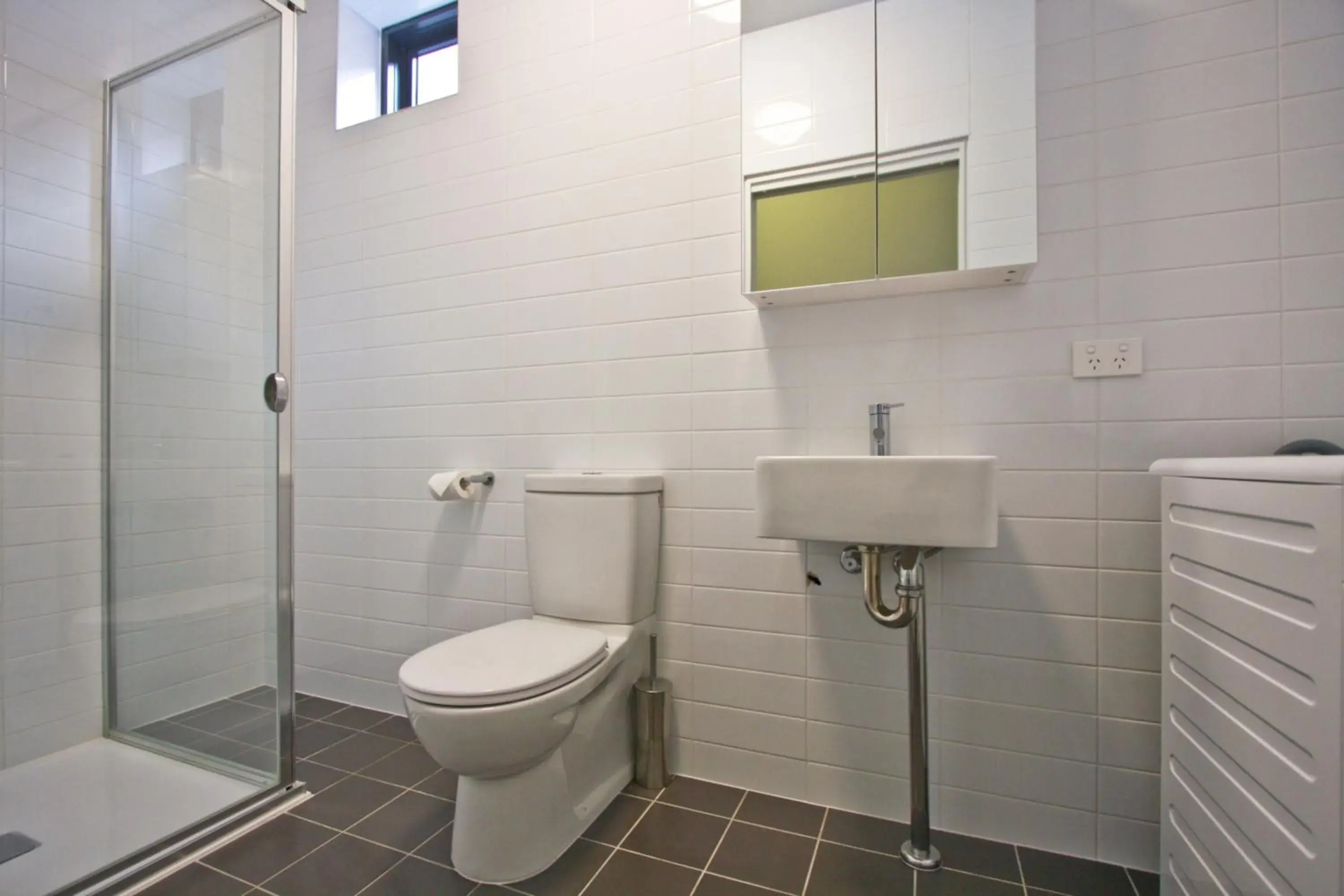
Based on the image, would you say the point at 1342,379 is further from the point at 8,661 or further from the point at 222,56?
the point at 8,661

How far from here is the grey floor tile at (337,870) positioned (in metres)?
1.19

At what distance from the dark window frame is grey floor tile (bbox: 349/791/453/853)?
7.68 ft

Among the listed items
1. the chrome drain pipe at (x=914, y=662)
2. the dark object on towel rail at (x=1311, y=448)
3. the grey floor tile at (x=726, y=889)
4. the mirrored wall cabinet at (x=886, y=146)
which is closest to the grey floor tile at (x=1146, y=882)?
the chrome drain pipe at (x=914, y=662)

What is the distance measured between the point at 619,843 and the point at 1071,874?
0.94m

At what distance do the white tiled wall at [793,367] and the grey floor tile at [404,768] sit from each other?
37 cm

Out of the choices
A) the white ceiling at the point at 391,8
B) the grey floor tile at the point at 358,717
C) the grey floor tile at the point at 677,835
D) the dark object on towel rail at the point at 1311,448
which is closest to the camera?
the dark object on towel rail at the point at 1311,448

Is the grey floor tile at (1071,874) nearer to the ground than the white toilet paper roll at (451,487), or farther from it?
nearer to the ground

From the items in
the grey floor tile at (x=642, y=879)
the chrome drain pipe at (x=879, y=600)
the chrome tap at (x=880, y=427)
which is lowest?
the grey floor tile at (x=642, y=879)

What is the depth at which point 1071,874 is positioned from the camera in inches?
48.4

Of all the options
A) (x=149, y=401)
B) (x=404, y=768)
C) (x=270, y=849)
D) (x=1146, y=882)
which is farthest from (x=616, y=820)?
(x=149, y=401)

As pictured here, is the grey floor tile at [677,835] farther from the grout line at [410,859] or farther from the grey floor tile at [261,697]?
the grey floor tile at [261,697]

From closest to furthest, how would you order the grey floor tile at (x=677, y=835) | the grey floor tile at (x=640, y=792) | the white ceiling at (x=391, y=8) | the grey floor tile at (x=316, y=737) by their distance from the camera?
the grey floor tile at (x=677, y=835) < the grey floor tile at (x=640, y=792) < the grey floor tile at (x=316, y=737) < the white ceiling at (x=391, y=8)

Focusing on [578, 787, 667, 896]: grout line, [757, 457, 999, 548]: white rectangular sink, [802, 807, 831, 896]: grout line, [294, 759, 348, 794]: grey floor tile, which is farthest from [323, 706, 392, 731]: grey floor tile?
[757, 457, 999, 548]: white rectangular sink

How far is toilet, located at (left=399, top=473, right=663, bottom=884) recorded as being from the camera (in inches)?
44.4
